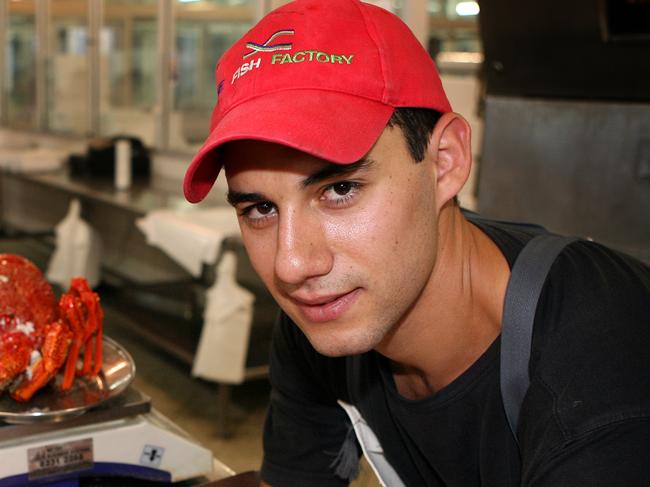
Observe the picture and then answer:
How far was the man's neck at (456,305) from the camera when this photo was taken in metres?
1.00

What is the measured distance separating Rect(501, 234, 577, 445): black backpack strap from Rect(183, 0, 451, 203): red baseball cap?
224mm

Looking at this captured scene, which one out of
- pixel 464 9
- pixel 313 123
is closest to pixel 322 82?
pixel 313 123

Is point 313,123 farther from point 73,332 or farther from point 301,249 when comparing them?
point 73,332

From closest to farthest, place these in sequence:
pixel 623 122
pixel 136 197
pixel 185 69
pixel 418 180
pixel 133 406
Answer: pixel 418 180 < pixel 133 406 < pixel 623 122 < pixel 136 197 < pixel 185 69

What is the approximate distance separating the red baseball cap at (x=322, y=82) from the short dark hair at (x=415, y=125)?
13mm

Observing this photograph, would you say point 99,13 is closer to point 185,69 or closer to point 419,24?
point 185,69

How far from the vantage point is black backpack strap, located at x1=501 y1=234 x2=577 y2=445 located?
89 cm

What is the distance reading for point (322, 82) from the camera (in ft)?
2.83

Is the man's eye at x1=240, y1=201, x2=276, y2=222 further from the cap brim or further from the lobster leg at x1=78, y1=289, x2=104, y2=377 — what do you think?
the lobster leg at x1=78, y1=289, x2=104, y2=377

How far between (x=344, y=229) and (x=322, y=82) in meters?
0.16

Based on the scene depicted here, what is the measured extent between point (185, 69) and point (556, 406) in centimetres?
421

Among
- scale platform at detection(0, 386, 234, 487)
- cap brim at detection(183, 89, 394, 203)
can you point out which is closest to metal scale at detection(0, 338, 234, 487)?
scale platform at detection(0, 386, 234, 487)

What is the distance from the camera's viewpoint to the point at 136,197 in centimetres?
393


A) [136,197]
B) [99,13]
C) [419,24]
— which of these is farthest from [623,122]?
[99,13]
